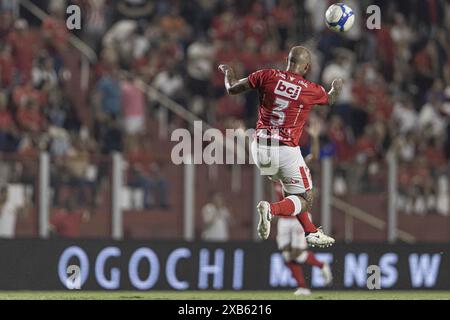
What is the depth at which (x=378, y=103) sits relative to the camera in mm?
24188

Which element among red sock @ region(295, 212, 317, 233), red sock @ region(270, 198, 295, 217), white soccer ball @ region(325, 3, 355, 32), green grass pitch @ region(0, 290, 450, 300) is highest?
white soccer ball @ region(325, 3, 355, 32)

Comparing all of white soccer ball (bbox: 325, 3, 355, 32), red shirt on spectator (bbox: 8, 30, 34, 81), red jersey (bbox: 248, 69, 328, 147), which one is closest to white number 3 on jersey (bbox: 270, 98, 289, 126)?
red jersey (bbox: 248, 69, 328, 147)

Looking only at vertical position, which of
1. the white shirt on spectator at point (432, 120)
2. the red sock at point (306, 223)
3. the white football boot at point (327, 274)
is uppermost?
the white shirt on spectator at point (432, 120)

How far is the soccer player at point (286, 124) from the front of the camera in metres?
15.4

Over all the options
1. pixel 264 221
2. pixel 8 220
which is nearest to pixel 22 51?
pixel 8 220

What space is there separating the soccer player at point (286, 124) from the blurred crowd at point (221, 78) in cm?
411

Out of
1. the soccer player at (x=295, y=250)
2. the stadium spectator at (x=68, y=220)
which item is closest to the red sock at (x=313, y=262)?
the soccer player at (x=295, y=250)

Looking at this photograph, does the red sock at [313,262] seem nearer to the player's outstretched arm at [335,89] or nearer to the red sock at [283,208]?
the red sock at [283,208]

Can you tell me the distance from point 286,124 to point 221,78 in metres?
7.90

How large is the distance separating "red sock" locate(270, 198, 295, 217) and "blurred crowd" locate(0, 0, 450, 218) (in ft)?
13.9

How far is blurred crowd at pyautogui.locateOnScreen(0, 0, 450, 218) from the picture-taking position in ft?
68.2

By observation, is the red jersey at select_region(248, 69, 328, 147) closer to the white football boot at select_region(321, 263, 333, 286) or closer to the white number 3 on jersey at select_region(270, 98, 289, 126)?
the white number 3 on jersey at select_region(270, 98, 289, 126)

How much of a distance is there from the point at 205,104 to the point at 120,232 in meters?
4.00
